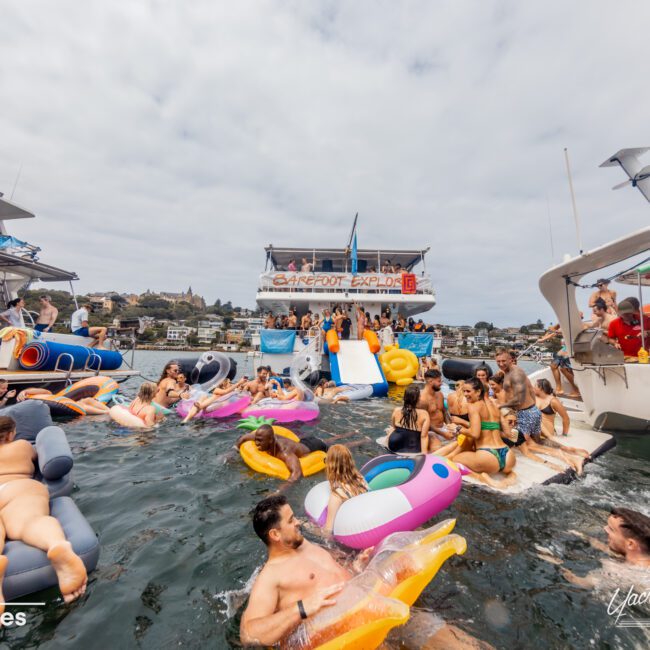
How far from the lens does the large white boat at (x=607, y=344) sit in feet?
20.5

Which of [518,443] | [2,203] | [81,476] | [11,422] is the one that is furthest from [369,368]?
[2,203]

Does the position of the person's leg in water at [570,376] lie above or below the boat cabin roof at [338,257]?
below

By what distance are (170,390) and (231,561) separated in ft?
23.4

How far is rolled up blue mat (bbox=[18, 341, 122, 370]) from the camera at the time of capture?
9.34 meters

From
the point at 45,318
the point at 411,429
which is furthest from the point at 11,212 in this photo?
the point at 411,429

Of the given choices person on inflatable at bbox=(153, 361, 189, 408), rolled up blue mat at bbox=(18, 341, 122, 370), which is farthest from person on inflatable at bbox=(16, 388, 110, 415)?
person on inflatable at bbox=(153, 361, 189, 408)

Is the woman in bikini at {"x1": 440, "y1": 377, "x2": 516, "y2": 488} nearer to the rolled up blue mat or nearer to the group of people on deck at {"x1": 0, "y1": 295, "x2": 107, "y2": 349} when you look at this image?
the rolled up blue mat

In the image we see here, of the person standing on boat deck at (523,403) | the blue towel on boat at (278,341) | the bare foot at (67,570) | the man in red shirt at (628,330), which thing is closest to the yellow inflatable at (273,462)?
the bare foot at (67,570)

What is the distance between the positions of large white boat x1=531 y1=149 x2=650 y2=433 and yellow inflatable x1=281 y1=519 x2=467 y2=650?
6.16m

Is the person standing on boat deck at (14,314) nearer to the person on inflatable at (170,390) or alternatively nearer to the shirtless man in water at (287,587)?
the person on inflatable at (170,390)

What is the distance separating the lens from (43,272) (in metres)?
12.3

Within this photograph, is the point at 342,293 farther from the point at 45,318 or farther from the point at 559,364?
the point at 45,318

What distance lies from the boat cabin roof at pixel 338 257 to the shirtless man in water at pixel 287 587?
703 inches

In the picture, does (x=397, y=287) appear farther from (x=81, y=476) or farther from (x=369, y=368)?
(x=81, y=476)
